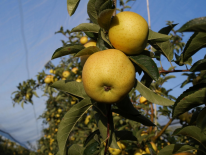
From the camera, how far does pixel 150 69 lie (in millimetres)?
520

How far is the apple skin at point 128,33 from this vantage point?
54 cm

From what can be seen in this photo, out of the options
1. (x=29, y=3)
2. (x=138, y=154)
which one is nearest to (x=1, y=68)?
(x=29, y=3)

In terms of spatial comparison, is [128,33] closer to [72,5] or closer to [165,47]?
[72,5]

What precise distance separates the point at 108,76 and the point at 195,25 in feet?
0.81

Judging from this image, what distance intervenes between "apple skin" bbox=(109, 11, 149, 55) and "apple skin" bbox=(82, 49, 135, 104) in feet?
0.14

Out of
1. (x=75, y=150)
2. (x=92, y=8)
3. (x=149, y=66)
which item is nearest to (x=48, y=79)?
(x=75, y=150)

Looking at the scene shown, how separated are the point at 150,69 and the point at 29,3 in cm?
423

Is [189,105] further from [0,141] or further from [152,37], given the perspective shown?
[0,141]

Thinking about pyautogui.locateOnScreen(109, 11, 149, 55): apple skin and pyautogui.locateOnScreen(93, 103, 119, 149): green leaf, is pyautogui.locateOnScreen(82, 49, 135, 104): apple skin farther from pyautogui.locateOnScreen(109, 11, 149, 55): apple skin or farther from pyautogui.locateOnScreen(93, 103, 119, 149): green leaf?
pyautogui.locateOnScreen(93, 103, 119, 149): green leaf

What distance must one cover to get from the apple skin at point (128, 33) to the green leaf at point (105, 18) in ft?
0.07

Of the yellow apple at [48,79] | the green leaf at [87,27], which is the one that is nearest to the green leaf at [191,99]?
the green leaf at [87,27]

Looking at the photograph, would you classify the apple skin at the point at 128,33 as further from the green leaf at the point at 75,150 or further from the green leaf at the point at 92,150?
the green leaf at the point at 75,150

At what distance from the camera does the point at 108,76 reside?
49 cm

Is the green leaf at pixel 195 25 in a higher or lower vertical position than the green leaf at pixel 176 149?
higher
